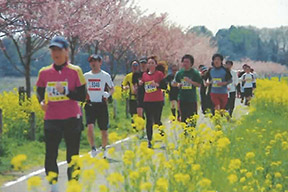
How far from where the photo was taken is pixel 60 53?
6.61 m

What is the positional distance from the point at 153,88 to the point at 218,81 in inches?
66.5

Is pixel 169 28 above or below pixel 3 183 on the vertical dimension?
above

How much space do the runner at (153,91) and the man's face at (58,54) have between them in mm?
5105

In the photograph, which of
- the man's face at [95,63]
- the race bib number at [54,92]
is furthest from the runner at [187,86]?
the race bib number at [54,92]

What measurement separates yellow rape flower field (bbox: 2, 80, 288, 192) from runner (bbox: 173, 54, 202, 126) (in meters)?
0.58

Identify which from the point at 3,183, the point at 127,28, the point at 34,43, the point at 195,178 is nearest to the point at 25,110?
the point at 34,43

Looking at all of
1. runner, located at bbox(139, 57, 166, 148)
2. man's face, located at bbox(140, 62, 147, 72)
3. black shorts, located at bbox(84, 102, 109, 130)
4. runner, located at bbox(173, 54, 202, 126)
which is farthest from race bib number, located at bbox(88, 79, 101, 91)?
man's face, located at bbox(140, 62, 147, 72)

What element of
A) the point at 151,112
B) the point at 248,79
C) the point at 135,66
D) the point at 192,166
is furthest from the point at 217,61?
the point at 248,79

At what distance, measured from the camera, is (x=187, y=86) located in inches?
450

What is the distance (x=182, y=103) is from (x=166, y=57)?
33690 millimetres

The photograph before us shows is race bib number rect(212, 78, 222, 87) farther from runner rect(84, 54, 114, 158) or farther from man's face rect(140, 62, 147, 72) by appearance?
runner rect(84, 54, 114, 158)

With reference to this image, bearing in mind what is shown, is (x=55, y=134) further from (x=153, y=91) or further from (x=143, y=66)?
(x=143, y=66)

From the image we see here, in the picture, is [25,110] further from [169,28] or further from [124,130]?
[169,28]

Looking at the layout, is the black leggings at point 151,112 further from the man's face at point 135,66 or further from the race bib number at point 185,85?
the man's face at point 135,66
